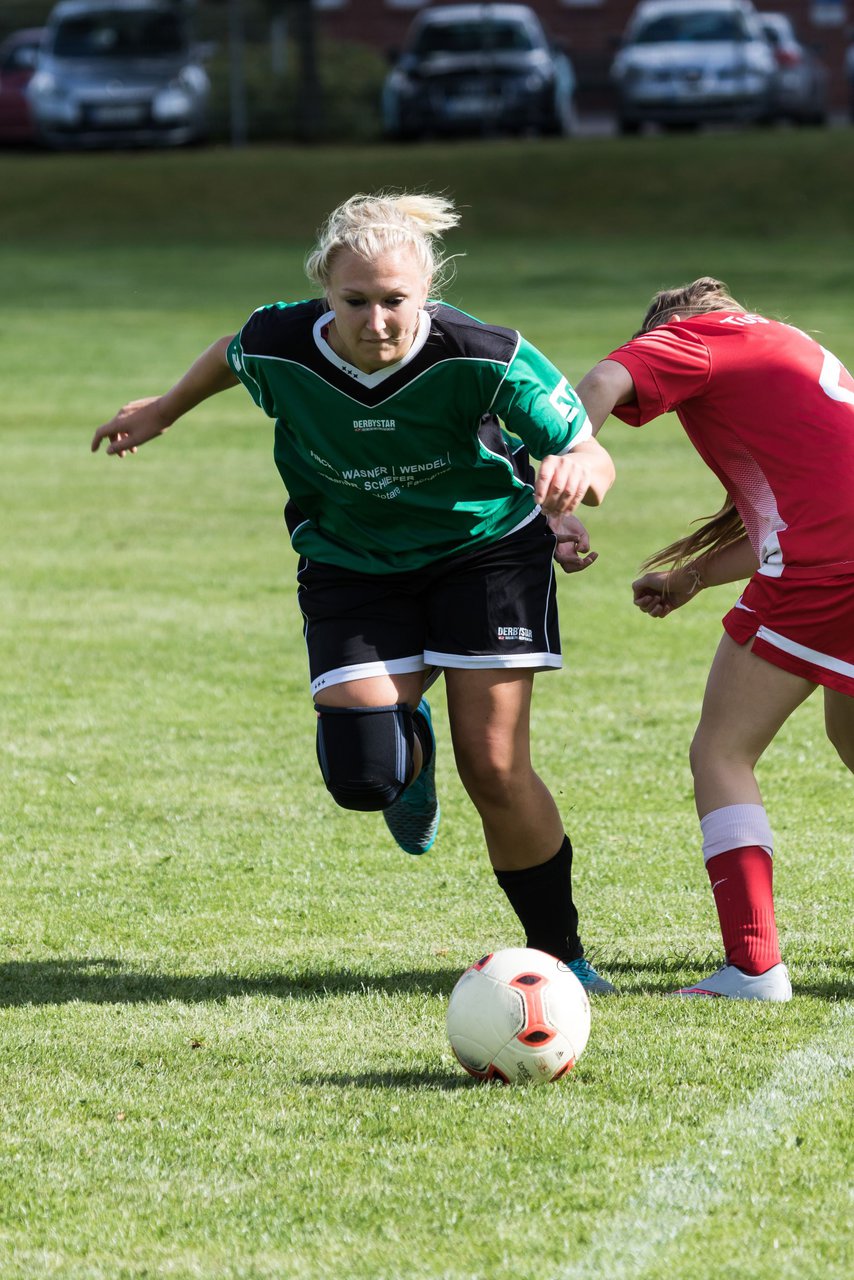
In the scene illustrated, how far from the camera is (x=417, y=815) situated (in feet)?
17.2

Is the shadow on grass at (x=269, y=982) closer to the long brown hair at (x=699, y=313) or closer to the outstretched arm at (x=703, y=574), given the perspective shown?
the outstretched arm at (x=703, y=574)

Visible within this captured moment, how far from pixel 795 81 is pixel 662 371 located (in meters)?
→ 27.0

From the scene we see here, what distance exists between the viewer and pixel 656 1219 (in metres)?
3.24

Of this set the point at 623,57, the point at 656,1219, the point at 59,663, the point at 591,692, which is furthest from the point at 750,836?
the point at 623,57

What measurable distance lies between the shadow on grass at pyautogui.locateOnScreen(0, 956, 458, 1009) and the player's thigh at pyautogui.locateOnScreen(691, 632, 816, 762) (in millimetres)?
892

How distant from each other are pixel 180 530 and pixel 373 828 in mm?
5412

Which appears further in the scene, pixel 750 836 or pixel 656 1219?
pixel 750 836

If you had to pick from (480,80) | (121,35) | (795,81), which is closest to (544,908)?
(480,80)

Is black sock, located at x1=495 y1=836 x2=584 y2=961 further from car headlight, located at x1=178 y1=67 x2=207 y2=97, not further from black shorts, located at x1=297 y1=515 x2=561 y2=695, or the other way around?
car headlight, located at x1=178 y1=67 x2=207 y2=97

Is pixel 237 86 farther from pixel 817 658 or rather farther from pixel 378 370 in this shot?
pixel 817 658

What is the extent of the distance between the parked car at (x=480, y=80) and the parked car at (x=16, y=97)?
6.29m

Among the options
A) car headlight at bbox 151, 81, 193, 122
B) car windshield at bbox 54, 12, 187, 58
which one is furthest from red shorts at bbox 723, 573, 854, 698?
car windshield at bbox 54, 12, 187, 58

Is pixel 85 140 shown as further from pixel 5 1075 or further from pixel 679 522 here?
pixel 5 1075

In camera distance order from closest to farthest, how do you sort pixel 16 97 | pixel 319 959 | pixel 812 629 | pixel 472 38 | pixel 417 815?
pixel 812 629
pixel 319 959
pixel 417 815
pixel 472 38
pixel 16 97
